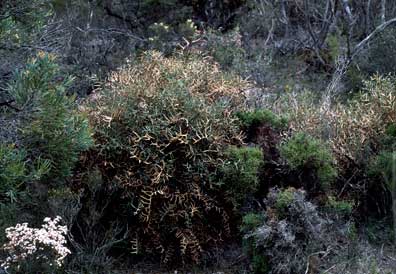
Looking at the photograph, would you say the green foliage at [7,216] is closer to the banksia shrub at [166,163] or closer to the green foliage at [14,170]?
the green foliage at [14,170]

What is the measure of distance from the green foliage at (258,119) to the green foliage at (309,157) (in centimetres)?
43

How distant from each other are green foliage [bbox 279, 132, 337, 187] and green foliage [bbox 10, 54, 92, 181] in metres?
1.60

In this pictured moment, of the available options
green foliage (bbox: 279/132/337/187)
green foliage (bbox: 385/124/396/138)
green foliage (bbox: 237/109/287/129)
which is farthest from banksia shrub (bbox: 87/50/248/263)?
green foliage (bbox: 385/124/396/138)

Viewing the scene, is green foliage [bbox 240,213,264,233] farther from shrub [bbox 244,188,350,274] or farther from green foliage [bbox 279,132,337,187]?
green foliage [bbox 279,132,337,187]

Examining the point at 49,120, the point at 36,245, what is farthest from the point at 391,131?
the point at 36,245

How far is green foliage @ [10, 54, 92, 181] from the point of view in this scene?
4.45m

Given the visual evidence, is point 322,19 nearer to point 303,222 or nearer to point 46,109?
point 303,222

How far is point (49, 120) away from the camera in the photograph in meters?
4.65

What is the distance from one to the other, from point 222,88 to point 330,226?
1.60 metres

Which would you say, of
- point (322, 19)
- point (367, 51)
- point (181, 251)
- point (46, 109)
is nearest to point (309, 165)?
point (181, 251)

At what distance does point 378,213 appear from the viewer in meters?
6.31

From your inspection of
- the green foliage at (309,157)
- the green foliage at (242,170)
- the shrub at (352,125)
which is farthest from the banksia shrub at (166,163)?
the shrub at (352,125)

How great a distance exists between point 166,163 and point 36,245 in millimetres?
1265

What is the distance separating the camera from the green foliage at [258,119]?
19.3ft
